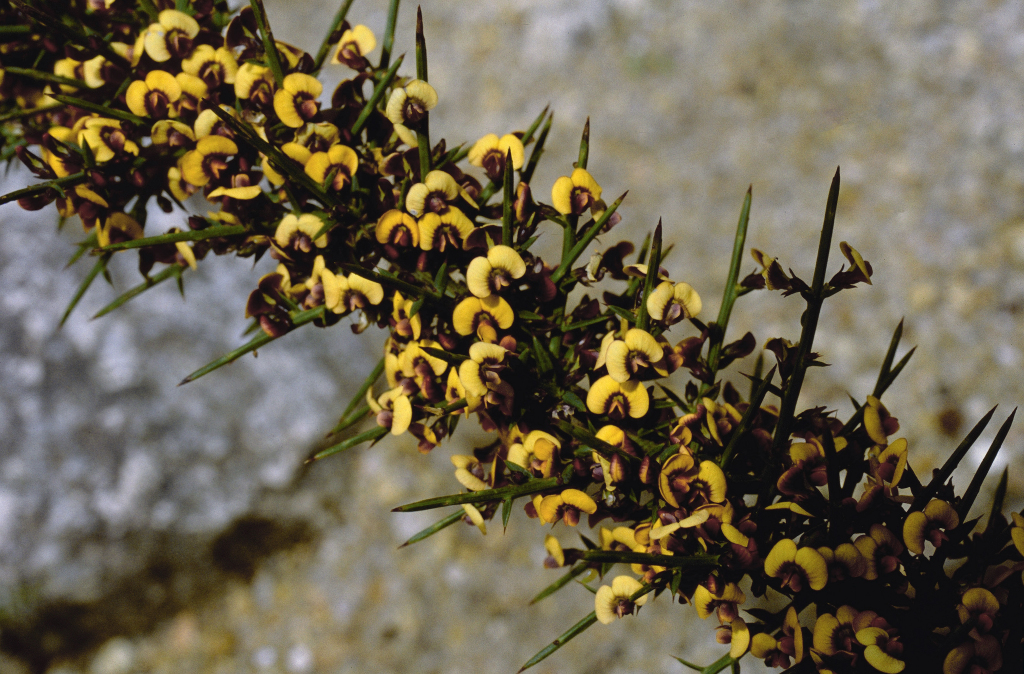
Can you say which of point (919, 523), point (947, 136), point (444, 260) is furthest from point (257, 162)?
point (947, 136)

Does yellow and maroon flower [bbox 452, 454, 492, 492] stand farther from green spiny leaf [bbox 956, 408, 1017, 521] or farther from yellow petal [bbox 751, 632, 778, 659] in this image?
green spiny leaf [bbox 956, 408, 1017, 521]

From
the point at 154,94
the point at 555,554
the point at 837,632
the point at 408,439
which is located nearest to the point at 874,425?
the point at 837,632

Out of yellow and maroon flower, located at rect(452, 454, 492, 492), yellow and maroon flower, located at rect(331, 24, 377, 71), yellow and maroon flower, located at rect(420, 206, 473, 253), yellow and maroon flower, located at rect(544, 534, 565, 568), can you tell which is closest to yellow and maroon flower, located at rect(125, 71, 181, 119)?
yellow and maroon flower, located at rect(331, 24, 377, 71)

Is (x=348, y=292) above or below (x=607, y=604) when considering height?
above

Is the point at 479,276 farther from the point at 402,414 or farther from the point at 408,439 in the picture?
the point at 408,439

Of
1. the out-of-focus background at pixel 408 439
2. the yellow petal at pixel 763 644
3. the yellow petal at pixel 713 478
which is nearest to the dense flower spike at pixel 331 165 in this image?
the yellow petal at pixel 713 478

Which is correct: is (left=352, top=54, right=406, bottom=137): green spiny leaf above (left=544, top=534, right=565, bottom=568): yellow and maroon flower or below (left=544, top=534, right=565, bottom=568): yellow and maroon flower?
above

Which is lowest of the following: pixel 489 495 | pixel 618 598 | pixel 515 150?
pixel 618 598
